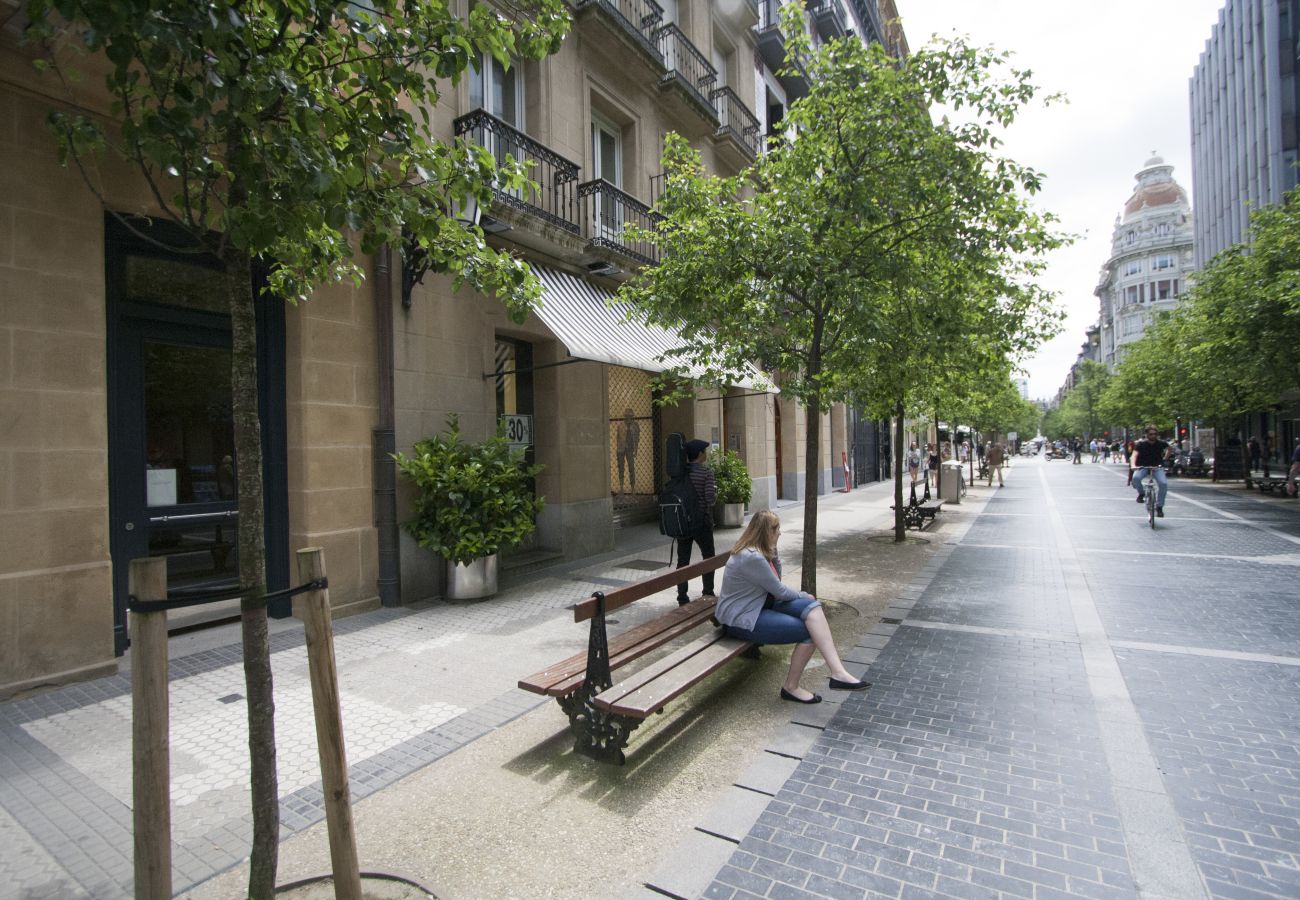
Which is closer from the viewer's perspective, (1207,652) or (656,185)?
(1207,652)

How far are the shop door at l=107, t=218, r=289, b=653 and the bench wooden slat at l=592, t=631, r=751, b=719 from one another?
4.56 metres

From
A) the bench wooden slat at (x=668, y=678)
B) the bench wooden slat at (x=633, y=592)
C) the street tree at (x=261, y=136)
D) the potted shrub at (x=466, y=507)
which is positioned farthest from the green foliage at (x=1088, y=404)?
the street tree at (x=261, y=136)

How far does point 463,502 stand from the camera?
7.17 m

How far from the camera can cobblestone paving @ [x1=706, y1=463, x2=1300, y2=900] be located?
8.91 feet

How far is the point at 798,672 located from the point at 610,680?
1369 mm

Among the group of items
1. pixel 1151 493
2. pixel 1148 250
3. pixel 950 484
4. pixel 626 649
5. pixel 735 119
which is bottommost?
pixel 626 649

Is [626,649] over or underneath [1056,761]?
over

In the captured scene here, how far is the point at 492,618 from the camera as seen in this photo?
22.3ft

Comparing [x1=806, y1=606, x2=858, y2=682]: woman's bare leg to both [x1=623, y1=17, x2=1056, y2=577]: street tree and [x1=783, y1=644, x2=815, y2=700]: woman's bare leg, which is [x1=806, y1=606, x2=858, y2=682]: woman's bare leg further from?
[x1=623, y1=17, x2=1056, y2=577]: street tree

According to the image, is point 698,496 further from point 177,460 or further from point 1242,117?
point 1242,117

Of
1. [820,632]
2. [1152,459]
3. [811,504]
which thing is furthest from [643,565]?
[1152,459]

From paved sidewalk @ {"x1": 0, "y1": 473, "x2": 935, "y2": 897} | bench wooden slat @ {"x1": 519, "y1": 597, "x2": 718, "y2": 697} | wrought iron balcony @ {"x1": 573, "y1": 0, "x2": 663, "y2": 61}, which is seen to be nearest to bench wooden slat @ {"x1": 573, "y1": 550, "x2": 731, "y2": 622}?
bench wooden slat @ {"x1": 519, "y1": 597, "x2": 718, "y2": 697}

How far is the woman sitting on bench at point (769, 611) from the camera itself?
14.5ft

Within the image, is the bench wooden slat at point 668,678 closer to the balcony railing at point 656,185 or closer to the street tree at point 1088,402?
the balcony railing at point 656,185
